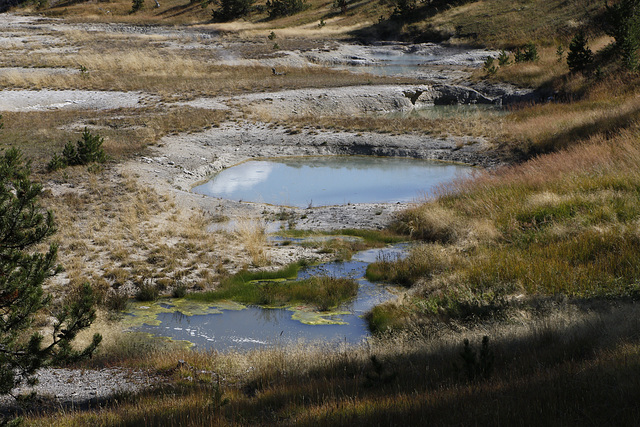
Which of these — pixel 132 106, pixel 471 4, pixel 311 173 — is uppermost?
pixel 471 4

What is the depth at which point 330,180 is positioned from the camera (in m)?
25.0

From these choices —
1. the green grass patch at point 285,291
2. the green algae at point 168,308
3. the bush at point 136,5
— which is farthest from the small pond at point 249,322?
the bush at point 136,5

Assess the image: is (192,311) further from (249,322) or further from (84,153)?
(84,153)

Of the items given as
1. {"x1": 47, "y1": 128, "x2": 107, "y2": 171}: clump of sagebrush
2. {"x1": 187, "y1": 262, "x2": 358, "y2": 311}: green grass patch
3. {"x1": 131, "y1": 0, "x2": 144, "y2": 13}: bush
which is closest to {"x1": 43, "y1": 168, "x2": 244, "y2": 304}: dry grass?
{"x1": 187, "y1": 262, "x2": 358, "y2": 311}: green grass patch

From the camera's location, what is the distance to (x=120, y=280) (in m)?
13.5

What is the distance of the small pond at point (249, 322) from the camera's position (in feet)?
36.1

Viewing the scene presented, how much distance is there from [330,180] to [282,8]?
205ft

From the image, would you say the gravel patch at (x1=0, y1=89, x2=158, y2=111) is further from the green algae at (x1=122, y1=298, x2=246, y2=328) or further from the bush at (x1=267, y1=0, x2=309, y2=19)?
the bush at (x1=267, y1=0, x2=309, y2=19)

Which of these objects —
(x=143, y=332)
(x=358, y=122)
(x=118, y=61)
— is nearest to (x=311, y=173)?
(x=358, y=122)

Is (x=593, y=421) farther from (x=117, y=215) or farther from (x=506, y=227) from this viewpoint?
(x=117, y=215)

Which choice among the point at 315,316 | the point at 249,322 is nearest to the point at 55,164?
the point at 249,322

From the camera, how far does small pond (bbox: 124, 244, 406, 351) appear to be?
11.0 meters

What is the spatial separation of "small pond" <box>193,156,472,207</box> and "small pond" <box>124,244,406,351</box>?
28.6 feet

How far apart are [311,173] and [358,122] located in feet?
22.7
